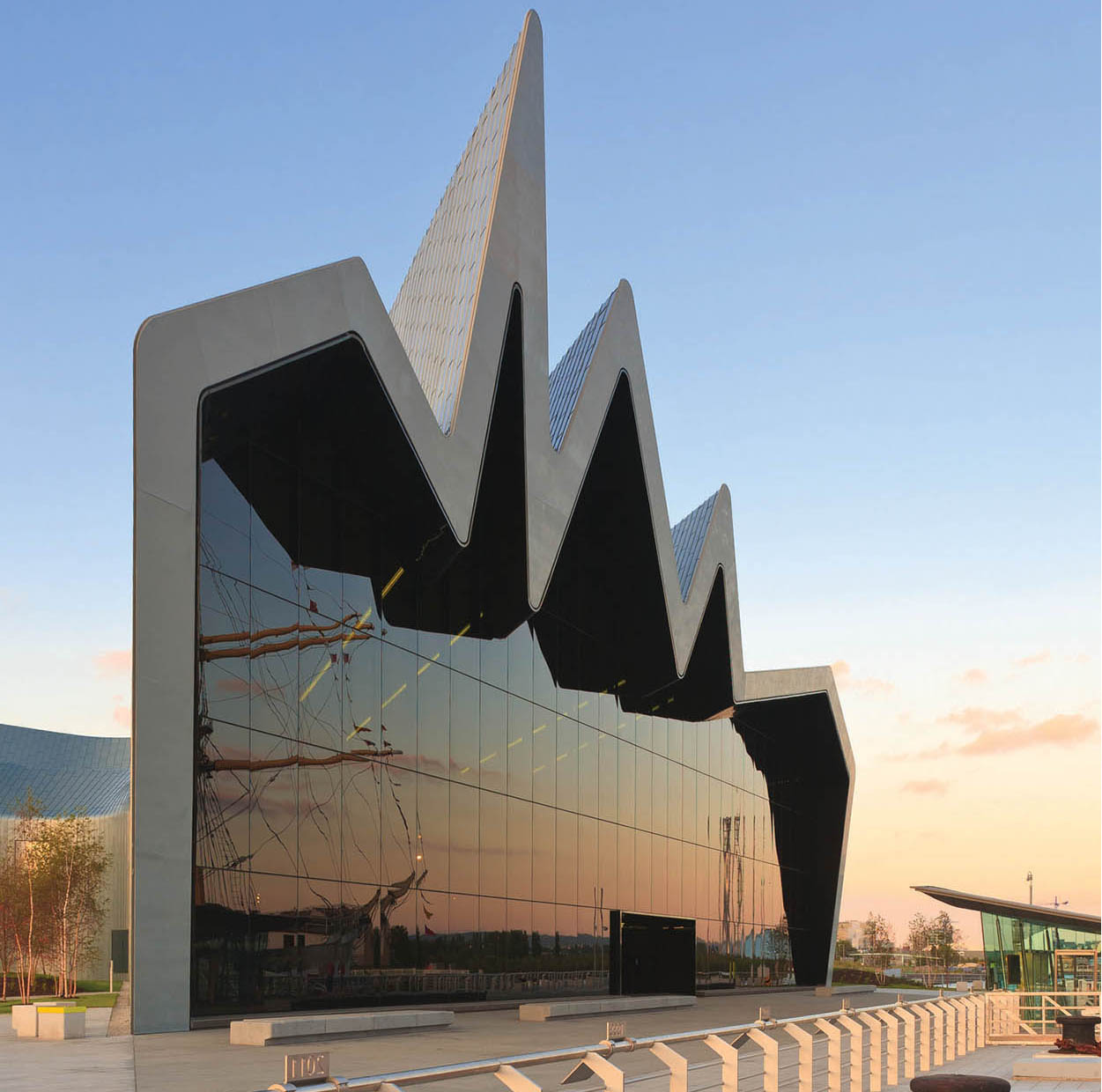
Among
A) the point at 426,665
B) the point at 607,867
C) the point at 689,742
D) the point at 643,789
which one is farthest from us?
the point at 689,742

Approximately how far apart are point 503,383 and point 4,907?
102 feet

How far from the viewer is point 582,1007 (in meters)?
23.0

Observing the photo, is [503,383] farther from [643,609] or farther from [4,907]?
[4,907]

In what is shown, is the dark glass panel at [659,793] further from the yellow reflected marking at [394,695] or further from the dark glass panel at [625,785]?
the yellow reflected marking at [394,695]

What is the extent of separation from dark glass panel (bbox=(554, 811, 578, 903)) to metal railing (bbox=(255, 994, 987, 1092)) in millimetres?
6295

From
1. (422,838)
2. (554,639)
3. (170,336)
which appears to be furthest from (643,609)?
(170,336)

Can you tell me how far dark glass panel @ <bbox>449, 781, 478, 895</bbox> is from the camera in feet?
76.8

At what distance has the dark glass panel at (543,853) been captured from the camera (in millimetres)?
26594

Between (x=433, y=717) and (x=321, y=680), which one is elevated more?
(x=321, y=680)

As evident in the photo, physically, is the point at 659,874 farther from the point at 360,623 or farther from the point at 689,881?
the point at 360,623

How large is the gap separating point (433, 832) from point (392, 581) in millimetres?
4536

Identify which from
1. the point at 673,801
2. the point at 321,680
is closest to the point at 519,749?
the point at 321,680

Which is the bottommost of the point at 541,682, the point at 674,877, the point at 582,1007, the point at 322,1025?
the point at 582,1007

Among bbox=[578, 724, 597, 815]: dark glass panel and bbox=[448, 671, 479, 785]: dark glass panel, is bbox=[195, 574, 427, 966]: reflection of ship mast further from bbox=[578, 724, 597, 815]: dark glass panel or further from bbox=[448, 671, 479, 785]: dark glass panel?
bbox=[578, 724, 597, 815]: dark glass panel
